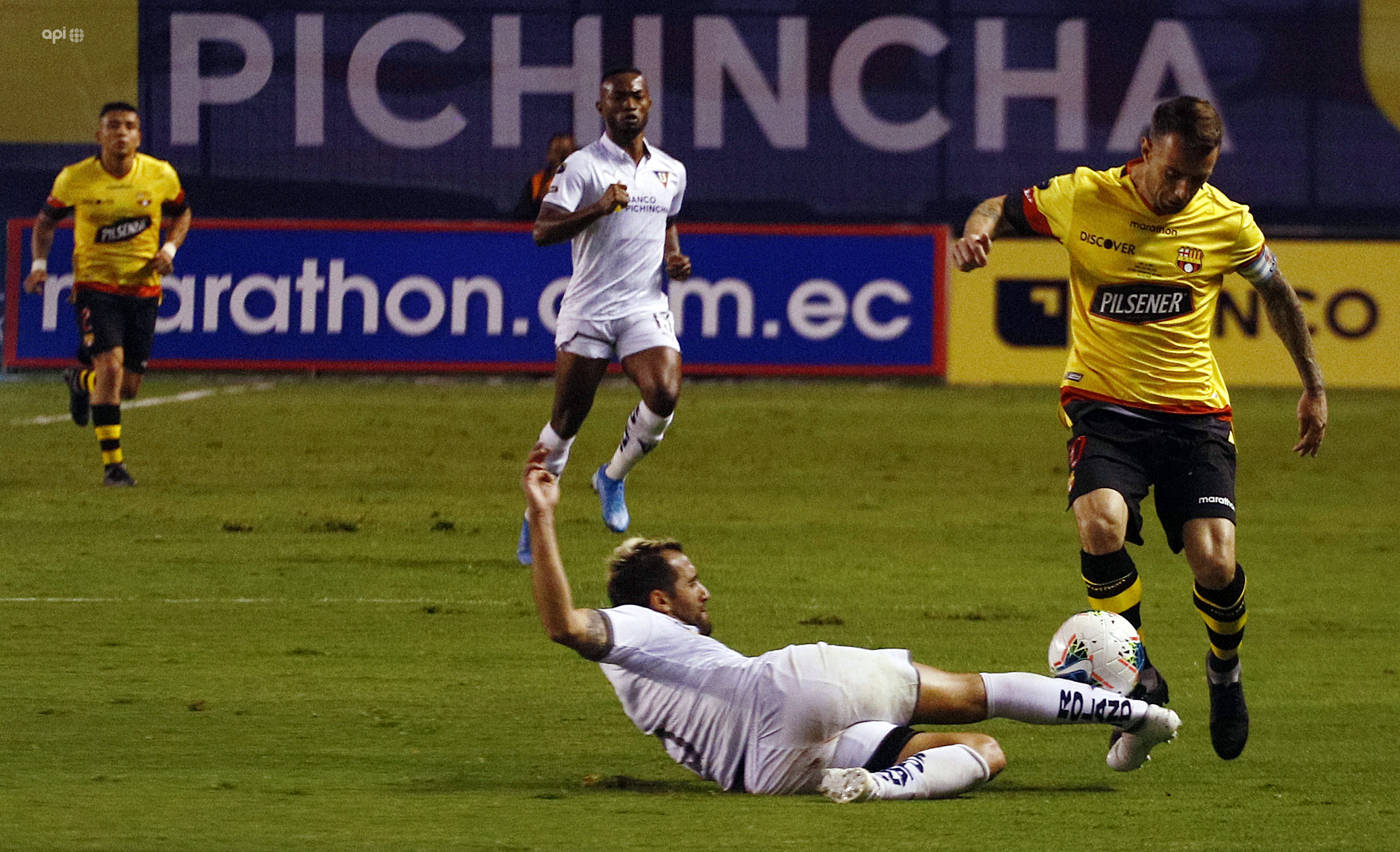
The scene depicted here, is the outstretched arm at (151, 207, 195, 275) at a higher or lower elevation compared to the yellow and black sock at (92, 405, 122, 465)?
higher

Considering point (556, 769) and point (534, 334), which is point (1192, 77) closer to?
point (534, 334)

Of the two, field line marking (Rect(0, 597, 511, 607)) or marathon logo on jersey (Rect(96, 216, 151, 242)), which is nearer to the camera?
field line marking (Rect(0, 597, 511, 607))

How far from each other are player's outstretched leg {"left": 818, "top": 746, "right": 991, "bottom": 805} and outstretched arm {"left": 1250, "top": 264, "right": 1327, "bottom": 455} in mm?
1839

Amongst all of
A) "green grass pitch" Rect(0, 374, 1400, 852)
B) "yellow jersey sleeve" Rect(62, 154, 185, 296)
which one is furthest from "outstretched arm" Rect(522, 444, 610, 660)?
"yellow jersey sleeve" Rect(62, 154, 185, 296)

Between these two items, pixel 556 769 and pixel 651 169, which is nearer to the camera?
pixel 556 769

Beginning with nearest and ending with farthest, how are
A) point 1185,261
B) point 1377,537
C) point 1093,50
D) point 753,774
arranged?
point 753,774 < point 1185,261 < point 1377,537 < point 1093,50

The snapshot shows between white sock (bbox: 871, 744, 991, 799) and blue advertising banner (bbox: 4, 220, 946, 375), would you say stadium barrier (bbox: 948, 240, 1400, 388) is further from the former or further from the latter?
white sock (bbox: 871, 744, 991, 799)

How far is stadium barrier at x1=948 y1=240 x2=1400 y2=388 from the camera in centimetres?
2223

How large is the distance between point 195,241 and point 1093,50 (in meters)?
10.1

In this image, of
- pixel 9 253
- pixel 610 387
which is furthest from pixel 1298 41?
pixel 9 253

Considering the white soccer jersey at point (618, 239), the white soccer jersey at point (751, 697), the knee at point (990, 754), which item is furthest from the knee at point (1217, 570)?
the white soccer jersey at point (618, 239)

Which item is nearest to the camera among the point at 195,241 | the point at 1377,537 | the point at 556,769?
the point at 556,769

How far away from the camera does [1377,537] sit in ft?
43.8

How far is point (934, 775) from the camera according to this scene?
6.28 metres
